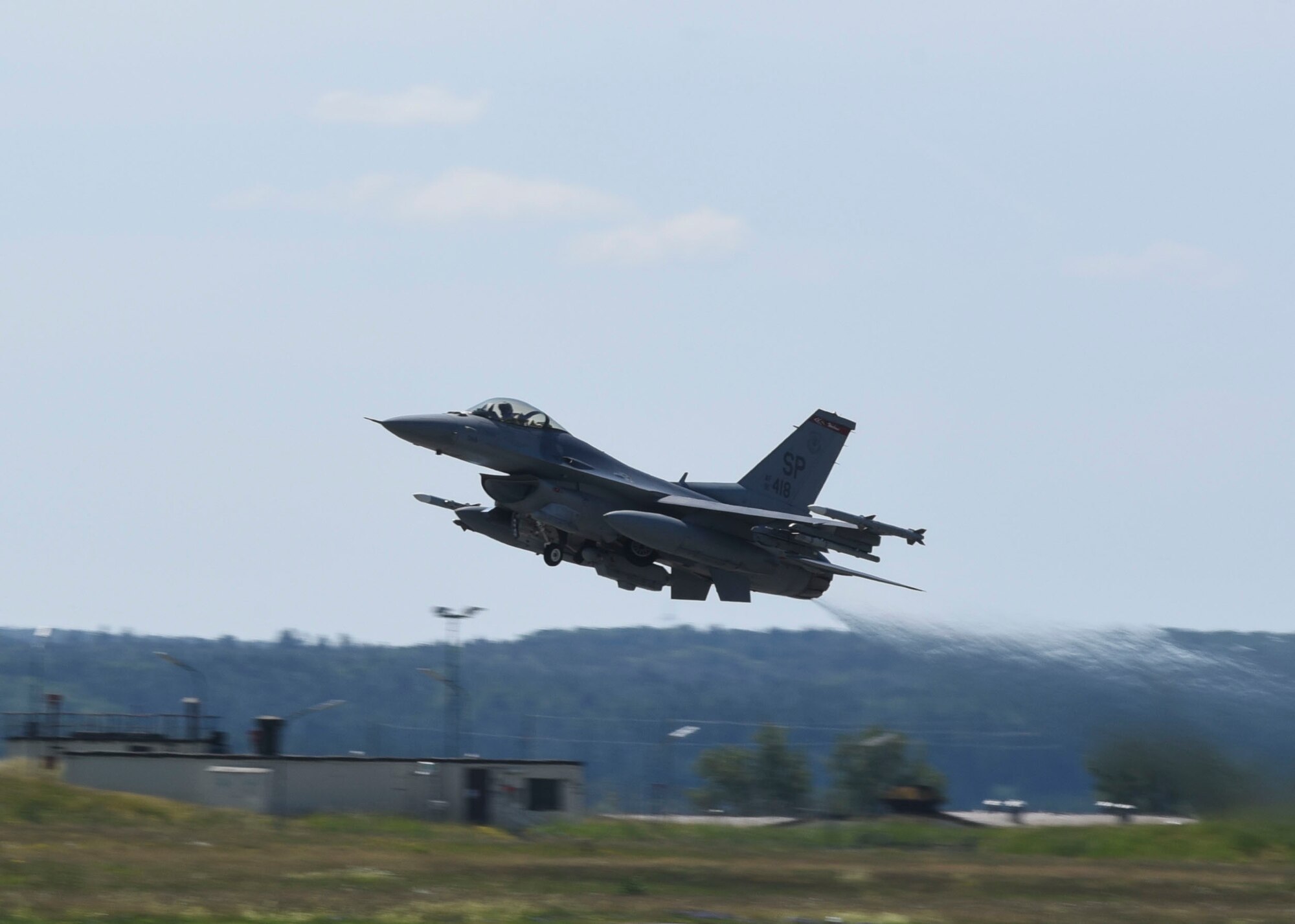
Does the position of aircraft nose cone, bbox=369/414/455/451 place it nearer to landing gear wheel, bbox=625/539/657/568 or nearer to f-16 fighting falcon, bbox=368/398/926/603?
f-16 fighting falcon, bbox=368/398/926/603

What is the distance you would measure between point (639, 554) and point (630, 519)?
12.0 feet

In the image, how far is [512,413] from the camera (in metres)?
35.7

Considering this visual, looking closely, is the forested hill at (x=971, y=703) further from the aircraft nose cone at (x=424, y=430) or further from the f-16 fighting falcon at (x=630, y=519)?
the aircraft nose cone at (x=424, y=430)

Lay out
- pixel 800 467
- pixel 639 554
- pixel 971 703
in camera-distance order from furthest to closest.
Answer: pixel 971 703 < pixel 800 467 < pixel 639 554

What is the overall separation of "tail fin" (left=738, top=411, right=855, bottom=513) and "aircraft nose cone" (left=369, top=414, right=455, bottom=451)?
7888 millimetres

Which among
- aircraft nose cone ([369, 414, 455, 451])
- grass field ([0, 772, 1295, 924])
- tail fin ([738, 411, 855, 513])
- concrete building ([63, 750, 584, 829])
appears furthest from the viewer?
concrete building ([63, 750, 584, 829])

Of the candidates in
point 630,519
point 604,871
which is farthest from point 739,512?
point 604,871

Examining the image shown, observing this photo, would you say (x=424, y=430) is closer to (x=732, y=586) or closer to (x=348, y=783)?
(x=732, y=586)

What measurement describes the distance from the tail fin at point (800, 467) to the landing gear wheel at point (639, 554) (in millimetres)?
2961

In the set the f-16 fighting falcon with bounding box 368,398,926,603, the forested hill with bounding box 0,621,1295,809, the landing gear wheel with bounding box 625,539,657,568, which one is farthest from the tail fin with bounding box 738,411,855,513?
the forested hill with bounding box 0,621,1295,809

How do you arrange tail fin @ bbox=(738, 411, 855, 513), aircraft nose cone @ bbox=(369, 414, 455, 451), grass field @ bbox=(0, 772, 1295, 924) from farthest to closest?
tail fin @ bbox=(738, 411, 855, 513)
aircraft nose cone @ bbox=(369, 414, 455, 451)
grass field @ bbox=(0, 772, 1295, 924)

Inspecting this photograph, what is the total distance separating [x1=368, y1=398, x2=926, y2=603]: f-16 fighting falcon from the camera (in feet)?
114

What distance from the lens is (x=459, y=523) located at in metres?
37.9

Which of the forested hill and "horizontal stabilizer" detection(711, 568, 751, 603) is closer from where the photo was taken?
"horizontal stabilizer" detection(711, 568, 751, 603)
